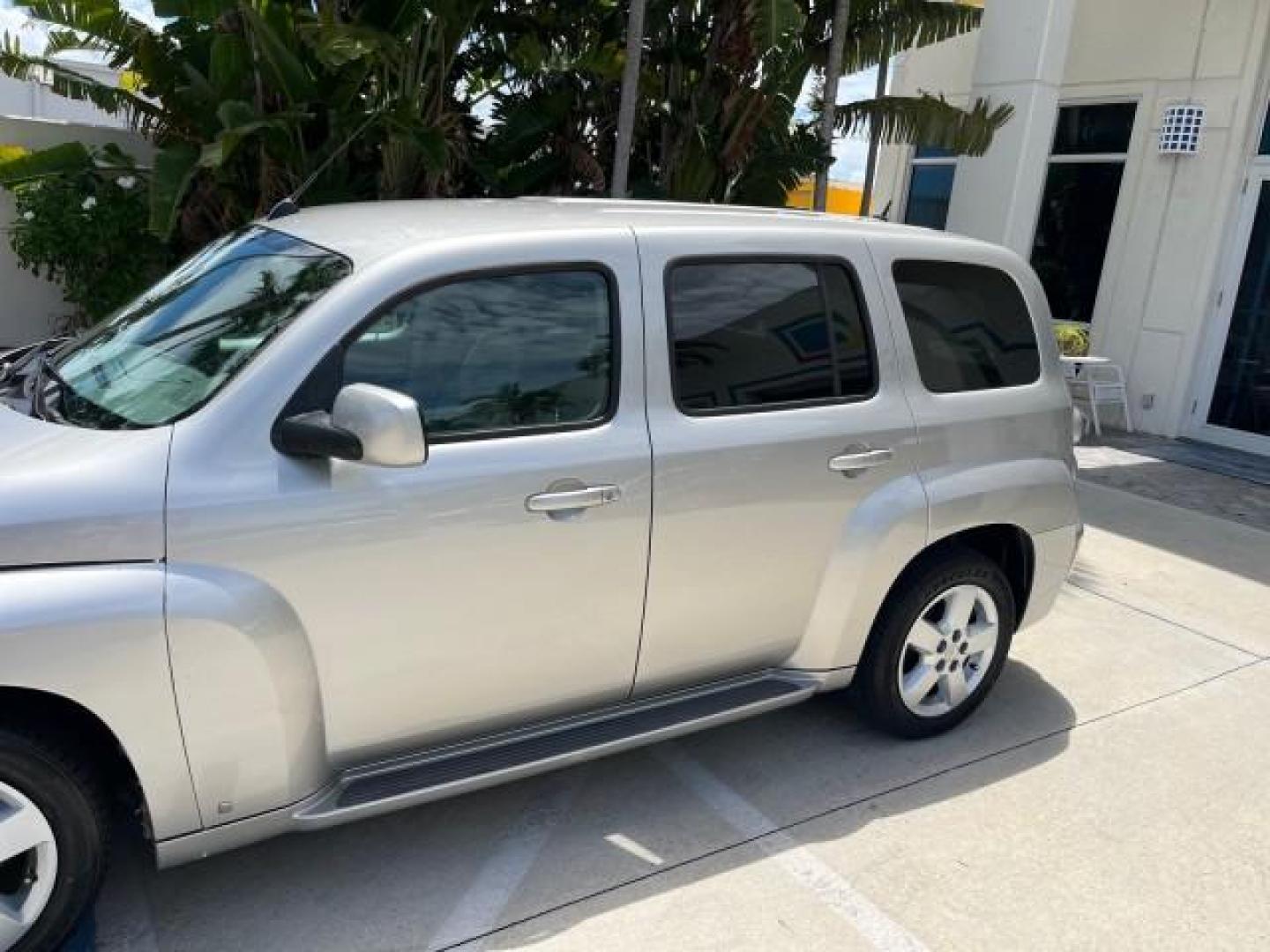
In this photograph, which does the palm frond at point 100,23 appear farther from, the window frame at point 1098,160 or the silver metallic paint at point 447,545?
the window frame at point 1098,160

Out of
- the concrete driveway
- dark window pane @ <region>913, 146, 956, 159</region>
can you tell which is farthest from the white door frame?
the concrete driveway

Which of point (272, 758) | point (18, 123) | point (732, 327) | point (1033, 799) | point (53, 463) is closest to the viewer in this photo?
point (53, 463)

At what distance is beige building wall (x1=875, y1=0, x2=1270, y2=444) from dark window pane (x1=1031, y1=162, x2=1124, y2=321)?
21cm

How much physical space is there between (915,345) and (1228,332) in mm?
7849

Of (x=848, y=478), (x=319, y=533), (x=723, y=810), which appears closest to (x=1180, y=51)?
(x=848, y=478)

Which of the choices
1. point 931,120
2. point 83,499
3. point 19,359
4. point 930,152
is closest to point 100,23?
point 19,359

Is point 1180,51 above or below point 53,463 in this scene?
above

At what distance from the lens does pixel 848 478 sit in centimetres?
350

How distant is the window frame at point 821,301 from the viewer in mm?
3184

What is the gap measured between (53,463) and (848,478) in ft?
7.51

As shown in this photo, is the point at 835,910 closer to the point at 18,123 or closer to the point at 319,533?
the point at 319,533

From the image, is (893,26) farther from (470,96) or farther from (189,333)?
(189,333)

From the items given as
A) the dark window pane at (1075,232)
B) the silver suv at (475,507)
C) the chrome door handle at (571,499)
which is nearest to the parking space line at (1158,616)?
the silver suv at (475,507)

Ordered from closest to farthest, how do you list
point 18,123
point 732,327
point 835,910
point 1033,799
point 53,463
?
point 53,463 < point 835,910 < point 732,327 < point 1033,799 < point 18,123
